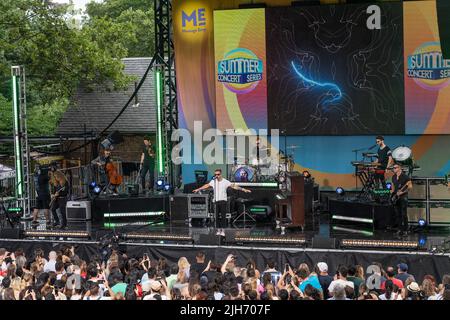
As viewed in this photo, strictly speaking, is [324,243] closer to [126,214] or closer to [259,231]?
[259,231]

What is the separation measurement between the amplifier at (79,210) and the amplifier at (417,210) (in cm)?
797

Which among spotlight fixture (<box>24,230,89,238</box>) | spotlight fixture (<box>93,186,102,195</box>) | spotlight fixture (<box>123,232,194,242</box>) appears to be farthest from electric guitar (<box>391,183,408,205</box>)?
spotlight fixture (<box>93,186,102,195</box>)

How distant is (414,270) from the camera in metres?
15.7

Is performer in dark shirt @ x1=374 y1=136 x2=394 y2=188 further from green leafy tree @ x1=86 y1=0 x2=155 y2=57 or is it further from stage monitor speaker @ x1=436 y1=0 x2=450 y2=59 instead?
green leafy tree @ x1=86 y1=0 x2=155 y2=57

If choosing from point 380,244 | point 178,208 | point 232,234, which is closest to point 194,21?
point 178,208

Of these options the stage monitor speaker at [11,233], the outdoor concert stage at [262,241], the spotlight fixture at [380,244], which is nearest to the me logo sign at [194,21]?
the outdoor concert stage at [262,241]

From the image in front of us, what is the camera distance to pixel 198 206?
20.8 meters

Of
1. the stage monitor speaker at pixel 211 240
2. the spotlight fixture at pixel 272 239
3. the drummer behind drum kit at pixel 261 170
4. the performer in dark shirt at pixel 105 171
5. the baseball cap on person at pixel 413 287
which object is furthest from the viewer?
the performer in dark shirt at pixel 105 171

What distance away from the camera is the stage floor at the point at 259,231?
17.0 m

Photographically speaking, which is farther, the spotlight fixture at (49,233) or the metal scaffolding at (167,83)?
the metal scaffolding at (167,83)

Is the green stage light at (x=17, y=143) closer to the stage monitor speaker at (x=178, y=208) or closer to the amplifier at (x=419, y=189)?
the stage monitor speaker at (x=178, y=208)

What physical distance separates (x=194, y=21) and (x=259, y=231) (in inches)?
312

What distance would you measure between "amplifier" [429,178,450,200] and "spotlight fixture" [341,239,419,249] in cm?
326
